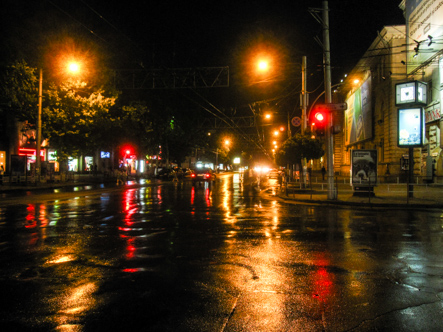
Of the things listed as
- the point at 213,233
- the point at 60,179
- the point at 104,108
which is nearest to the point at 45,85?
the point at 104,108

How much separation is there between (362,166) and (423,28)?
541 inches

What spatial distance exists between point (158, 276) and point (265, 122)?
49.7 metres

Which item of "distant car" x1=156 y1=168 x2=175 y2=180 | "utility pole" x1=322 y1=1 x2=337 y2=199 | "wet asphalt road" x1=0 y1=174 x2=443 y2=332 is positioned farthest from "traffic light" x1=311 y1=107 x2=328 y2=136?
"distant car" x1=156 y1=168 x2=175 y2=180

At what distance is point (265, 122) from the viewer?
53844mm

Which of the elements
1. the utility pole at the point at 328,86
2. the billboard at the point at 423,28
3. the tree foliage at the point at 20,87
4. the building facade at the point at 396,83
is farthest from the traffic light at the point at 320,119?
the tree foliage at the point at 20,87

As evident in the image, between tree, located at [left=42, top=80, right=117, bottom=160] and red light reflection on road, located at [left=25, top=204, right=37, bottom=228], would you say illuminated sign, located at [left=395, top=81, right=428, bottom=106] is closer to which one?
red light reflection on road, located at [left=25, top=204, right=37, bottom=228]

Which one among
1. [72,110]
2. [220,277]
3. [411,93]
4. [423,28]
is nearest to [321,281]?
[220,277]

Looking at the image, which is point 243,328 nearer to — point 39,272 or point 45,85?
point 39,272

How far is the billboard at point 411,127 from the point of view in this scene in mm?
18234

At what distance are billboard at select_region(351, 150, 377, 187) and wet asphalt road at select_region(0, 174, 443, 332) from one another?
8823mm

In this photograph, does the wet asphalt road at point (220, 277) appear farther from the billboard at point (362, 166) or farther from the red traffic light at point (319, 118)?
the billboard at point (362, 166)

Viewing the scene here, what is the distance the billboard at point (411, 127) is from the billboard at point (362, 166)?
166 cm

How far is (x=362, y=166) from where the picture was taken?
18875 millimetres

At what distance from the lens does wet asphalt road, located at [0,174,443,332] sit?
12.9ft
